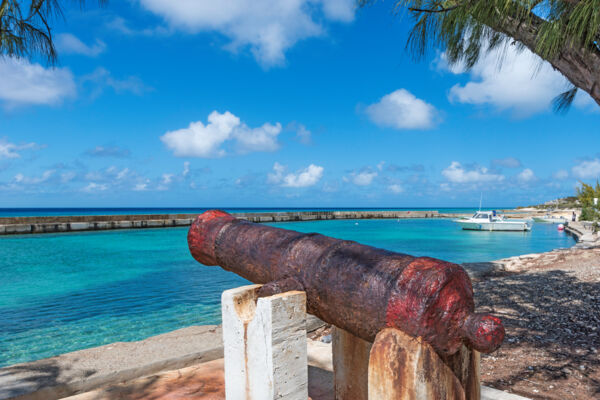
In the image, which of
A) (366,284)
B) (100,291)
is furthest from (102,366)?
(100,291)

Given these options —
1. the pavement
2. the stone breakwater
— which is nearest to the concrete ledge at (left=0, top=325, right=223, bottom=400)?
the pavement

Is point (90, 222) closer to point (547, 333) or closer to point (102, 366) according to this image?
point (102, 366)

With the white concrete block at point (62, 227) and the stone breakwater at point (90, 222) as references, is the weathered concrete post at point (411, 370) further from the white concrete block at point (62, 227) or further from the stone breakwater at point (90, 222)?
the white concrete block at point (62, 227)

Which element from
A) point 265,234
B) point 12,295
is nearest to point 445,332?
point 265,234

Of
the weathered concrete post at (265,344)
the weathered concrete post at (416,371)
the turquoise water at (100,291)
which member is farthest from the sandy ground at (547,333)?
the turquoise water at (100,291)

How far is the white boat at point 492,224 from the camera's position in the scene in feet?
114

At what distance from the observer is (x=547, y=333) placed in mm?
4781

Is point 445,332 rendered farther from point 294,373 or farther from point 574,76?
point 574,76

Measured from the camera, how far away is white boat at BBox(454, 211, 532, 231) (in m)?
34.8

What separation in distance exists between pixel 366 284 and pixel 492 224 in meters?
38.1

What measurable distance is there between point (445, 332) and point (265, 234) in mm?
1174

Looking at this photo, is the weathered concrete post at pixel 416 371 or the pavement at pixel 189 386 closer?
the weathered concrete post at pixel 416 371

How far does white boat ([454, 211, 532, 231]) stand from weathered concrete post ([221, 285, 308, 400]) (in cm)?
3725

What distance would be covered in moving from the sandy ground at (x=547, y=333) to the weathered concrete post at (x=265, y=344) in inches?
90.5
